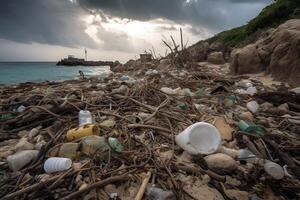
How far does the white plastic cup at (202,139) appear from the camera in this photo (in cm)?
205

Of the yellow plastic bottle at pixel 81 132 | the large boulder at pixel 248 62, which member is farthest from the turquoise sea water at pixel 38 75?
the yellow plastic bottle at pixel 81 132

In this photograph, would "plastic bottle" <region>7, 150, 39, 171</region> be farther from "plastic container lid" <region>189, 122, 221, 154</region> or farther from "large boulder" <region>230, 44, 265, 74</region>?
"large boulder" <region>230, 44, 265, 74</region>

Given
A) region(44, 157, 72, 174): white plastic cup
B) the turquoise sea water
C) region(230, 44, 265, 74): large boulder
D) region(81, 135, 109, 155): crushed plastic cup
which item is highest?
region(230, 44, 265, 74): large boulder

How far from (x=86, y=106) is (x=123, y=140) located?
42.2 inches

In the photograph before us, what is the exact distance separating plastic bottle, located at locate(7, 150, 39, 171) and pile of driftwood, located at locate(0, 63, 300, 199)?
0.06 metres

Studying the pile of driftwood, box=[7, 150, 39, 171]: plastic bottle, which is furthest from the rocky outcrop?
box=[7, 150, 39, 171]: plastic bottle

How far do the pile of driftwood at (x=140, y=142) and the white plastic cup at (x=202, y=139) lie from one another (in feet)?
0.30

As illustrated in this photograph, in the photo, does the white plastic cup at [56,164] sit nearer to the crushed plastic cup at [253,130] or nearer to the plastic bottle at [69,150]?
the plastic bottle at [69,150]

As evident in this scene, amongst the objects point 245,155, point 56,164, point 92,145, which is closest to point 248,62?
point 245,155

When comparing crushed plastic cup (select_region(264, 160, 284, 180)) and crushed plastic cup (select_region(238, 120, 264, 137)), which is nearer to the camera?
crushed plastic cup (select_region(264, 160, 284, 180))

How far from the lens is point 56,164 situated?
1.79m

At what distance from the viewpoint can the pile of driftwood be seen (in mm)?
1652

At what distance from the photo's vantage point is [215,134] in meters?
2.08

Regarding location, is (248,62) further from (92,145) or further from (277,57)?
(92,145)
